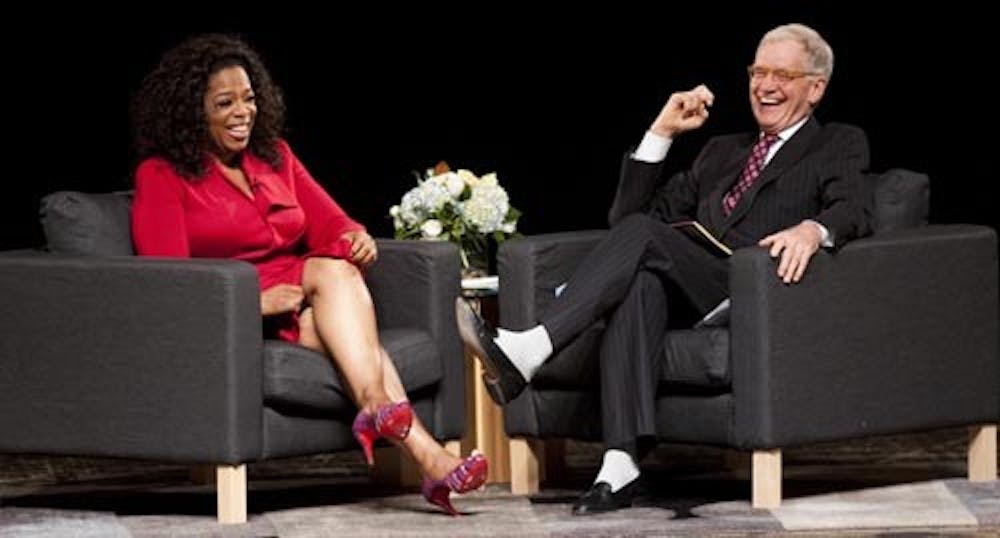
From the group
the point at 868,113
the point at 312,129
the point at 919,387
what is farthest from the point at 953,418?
the point at 312,129

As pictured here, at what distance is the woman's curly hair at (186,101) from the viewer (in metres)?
6.81

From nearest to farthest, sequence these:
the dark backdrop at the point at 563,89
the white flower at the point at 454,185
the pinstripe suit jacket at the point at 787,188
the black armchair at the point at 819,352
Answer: the black armchair at the point at 819,352 → the pinstripe suit jacket at the point at 787,188 → the white flower at the point at 454,185 → the dark backdrop at the point at 563,89

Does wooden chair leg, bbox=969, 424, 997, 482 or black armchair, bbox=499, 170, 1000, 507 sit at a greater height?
black armchair, bbox=499, 170, 1000, 507

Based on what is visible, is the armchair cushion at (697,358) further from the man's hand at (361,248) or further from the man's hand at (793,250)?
the man's hand at (361,248)

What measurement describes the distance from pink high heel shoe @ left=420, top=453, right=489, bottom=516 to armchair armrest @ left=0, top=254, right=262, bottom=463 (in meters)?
0.41

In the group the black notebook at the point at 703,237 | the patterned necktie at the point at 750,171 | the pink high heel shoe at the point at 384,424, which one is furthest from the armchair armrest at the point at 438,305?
the patterned necktie at the point at 750,171

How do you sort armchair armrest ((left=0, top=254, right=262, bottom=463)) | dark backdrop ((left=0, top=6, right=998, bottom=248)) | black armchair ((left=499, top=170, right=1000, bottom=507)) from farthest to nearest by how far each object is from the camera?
dark backdrop ((left=0, top=6, right=998, bottom=248)) < black armchair ((left=499, top=170, right=1000, bottom=507)) < armchair armrest ((left=0, top=254, right=262, bottom=463))

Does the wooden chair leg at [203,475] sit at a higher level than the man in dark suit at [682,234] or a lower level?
lower

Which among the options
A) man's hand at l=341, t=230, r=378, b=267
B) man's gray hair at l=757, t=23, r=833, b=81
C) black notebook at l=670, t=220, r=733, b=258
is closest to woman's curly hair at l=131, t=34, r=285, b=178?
man's hand at l=341, t=230, r=378, b=267

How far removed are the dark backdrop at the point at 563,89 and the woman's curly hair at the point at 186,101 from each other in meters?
1.68

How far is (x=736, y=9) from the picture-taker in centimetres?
875

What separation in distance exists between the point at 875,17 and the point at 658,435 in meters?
2.46

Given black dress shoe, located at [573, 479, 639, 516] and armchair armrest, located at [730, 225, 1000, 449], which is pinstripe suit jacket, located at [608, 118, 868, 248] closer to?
armchair armrest, located at [730, 225, 1000, 449]

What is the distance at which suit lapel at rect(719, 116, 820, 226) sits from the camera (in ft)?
22.7
